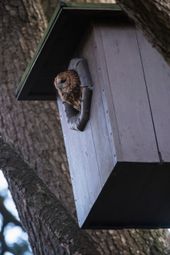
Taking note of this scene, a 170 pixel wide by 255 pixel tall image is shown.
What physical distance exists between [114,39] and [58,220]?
1.89ft

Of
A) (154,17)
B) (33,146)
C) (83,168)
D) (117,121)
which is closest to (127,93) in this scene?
(117,121)

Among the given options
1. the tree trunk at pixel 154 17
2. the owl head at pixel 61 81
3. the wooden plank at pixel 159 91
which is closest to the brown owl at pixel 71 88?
the owl head at pixel 61 81

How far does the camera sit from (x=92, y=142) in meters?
2.61

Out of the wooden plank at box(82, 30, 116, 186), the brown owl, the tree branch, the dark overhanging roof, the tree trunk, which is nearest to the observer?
the tree trunk

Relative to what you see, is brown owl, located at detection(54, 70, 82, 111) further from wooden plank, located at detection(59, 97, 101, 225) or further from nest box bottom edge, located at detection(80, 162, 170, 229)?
nest box bottom edge, located at detection(80, 162, 170, 229)

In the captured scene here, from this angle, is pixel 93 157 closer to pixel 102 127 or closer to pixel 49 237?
pixel 102 127

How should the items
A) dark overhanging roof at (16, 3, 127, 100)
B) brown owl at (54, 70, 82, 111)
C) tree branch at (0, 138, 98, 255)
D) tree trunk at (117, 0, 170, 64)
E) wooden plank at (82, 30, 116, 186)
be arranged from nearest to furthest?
1. tree trunk at (117, 0, 170, 64)
2. tree branch at (0, 138, 98, 255)
3. wooden plank at (82, 30, 116, 186)
4. dark overhanging roof at (16, 3, 127, 100)
5. brown owl at (54, 70, 82, 111)

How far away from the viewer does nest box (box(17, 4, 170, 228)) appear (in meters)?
2.41

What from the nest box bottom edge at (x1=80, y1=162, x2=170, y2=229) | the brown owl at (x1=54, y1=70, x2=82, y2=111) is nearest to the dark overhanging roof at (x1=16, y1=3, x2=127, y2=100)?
the brown owl at (x1=54, y1=70, x2=82, y2=111)

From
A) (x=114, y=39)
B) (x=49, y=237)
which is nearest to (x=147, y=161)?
(x=114, y=39)

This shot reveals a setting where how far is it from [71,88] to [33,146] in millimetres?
605

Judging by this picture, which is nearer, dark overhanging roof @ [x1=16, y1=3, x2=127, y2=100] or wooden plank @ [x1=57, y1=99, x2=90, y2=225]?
dark overhanging roof @ [x1=16, y1=3, x2=127, y2=100]

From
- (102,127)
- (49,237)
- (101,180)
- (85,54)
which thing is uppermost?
(85,54)

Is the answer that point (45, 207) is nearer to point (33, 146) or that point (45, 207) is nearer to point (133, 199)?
point (133, 199)
